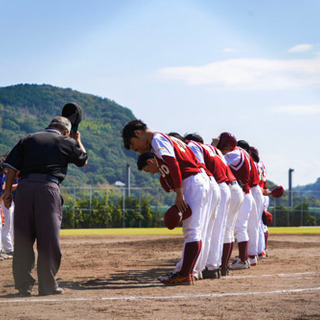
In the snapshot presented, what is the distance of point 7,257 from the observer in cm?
1214

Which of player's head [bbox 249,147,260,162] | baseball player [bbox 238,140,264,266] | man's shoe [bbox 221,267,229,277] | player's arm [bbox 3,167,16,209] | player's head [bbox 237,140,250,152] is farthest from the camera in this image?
player's head [bbox 249,147,260,162]

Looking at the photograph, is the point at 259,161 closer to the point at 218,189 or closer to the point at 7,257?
the point at 218,189

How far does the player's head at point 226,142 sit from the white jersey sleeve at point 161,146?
265 cm

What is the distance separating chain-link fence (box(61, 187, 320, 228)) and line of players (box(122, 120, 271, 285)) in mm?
23796

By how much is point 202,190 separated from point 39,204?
2.10m

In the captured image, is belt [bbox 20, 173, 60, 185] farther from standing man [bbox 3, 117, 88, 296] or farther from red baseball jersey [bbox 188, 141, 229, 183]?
red baseball jersey [bbox 188, 141, 229, 183]

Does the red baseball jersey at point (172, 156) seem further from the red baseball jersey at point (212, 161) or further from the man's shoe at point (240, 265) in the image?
the man's shoe at point (240, 265)

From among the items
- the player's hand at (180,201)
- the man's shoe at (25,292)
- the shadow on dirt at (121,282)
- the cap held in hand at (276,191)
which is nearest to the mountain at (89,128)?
the cap held in hand at (276,191)

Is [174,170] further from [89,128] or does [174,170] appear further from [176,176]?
[89,128]

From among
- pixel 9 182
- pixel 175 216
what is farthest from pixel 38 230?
pixel 175 216

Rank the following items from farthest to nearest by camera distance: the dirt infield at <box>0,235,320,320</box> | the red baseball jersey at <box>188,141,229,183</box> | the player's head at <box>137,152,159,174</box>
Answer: the red baseball jersey at <box>188,141,229,183</box>, the player's head at <box>137,152,159,174</box>, the dirt infield at <box>0,235,320,320</box>

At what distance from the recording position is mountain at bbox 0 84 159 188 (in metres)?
140

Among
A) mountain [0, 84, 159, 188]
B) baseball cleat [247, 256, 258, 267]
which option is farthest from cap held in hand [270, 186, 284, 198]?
mountain [0, 84, 159, 188]

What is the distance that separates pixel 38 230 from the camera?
285 inches
